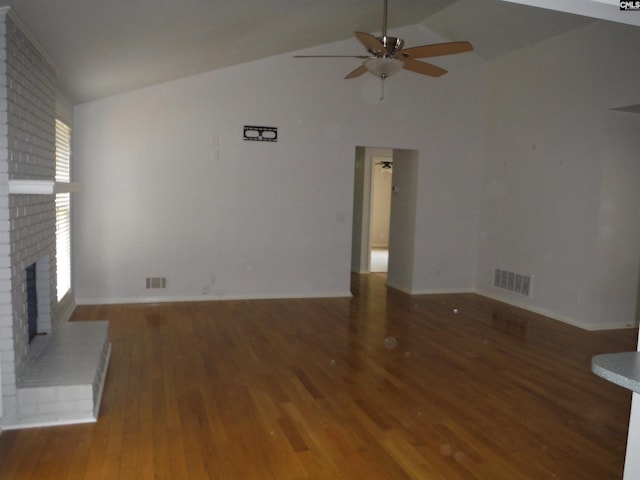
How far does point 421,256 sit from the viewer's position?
7.42 m

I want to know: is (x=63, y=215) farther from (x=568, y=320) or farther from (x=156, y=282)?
(x=568, y=320)

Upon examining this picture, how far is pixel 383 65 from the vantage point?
386 cm

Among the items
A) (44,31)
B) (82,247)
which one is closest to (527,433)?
(44,31)

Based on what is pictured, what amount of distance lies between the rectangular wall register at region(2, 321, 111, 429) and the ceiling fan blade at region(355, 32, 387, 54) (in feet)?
9.85

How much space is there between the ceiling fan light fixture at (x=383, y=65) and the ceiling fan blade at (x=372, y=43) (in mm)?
64

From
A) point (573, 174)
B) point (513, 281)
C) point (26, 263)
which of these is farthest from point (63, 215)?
point (573, 174)

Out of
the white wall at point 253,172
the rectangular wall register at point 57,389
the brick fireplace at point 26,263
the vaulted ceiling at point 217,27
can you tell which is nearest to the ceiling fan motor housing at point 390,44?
the vaulted ceiling at point 217,27

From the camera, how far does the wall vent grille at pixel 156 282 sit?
6.34m

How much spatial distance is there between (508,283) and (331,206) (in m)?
2.75

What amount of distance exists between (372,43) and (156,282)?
4212mm

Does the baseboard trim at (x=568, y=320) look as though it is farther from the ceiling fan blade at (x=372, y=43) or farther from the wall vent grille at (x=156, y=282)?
the wall vent grille at (x=156, y=282)

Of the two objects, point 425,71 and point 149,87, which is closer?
point 425,71

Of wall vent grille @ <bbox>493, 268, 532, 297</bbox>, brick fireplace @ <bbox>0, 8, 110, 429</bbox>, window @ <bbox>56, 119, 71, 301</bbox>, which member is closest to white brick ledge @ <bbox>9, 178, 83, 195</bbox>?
brick fireplace @ <bbox>0, 8, 110, 429</bbox>

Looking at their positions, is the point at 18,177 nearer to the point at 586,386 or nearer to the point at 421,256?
the point at 586,386
